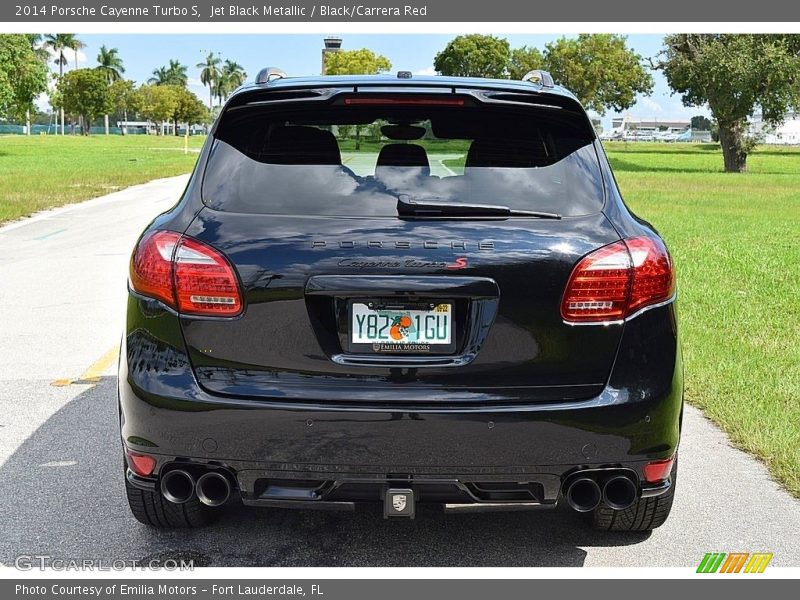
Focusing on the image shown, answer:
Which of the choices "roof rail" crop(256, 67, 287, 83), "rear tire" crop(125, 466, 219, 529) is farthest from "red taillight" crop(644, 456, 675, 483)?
"roof rail" crop(256, 67, 287, 83)

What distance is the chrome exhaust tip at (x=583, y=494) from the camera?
3561mm

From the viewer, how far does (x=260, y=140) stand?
3.82 meters

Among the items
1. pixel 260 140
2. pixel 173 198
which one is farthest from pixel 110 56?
pixel 260 140

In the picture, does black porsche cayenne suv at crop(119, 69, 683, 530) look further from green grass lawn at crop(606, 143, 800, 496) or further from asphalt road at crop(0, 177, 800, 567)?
green grass lawn at crop(606, 143, 800, 496)

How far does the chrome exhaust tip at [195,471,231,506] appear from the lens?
11.7ft

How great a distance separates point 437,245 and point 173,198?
2197 centimetres

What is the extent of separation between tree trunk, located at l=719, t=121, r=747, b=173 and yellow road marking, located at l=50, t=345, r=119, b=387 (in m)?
45.1

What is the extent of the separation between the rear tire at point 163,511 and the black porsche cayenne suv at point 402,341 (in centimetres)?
32

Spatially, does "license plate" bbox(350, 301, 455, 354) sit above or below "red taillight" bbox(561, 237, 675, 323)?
below

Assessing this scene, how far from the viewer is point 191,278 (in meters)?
3.53

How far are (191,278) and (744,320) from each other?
678 centimetres

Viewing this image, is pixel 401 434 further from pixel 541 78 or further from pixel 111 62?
pixel 111 62

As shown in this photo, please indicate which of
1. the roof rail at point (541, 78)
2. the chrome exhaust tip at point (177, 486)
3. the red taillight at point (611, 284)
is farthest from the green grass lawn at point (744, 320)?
the chrome exhaust tip at point (177, 486)

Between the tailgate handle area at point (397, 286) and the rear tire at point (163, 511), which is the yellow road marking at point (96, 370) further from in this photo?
the tailgate handle area at point (397, 286)
